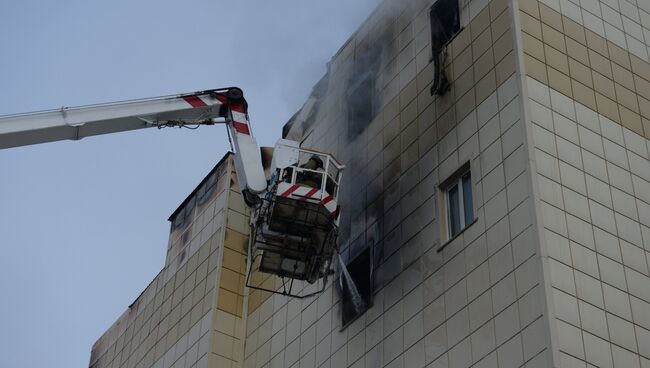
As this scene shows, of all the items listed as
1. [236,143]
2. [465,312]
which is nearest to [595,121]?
[465,312]

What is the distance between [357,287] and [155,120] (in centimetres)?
705

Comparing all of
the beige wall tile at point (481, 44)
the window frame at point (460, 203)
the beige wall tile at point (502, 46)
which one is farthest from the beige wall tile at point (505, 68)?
the window frame at point (460, 203)

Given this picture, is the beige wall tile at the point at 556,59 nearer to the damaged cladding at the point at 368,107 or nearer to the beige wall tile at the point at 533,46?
the beige wall tile at the point at 533,46

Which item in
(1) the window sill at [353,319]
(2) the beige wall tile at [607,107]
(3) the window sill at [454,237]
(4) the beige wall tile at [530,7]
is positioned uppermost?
(4) the beige wall tile at [530,7]

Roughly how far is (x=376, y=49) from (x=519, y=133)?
878 centimetres

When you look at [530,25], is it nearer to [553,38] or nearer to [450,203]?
[553,38]

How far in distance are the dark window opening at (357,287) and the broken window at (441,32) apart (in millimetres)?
4180

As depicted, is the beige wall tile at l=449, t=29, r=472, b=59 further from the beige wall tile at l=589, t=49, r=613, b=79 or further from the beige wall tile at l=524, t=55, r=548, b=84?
the beige wall tile at l=589, t=49, r=613, b=79

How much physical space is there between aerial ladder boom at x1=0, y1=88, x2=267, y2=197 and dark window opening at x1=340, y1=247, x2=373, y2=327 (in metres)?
2.84

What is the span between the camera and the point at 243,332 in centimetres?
3002

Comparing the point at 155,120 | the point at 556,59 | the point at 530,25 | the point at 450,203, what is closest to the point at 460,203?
the point at 450,203

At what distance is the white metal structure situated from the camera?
948 inches

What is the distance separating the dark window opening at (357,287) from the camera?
24.7m

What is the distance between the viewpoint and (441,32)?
26281 mm
